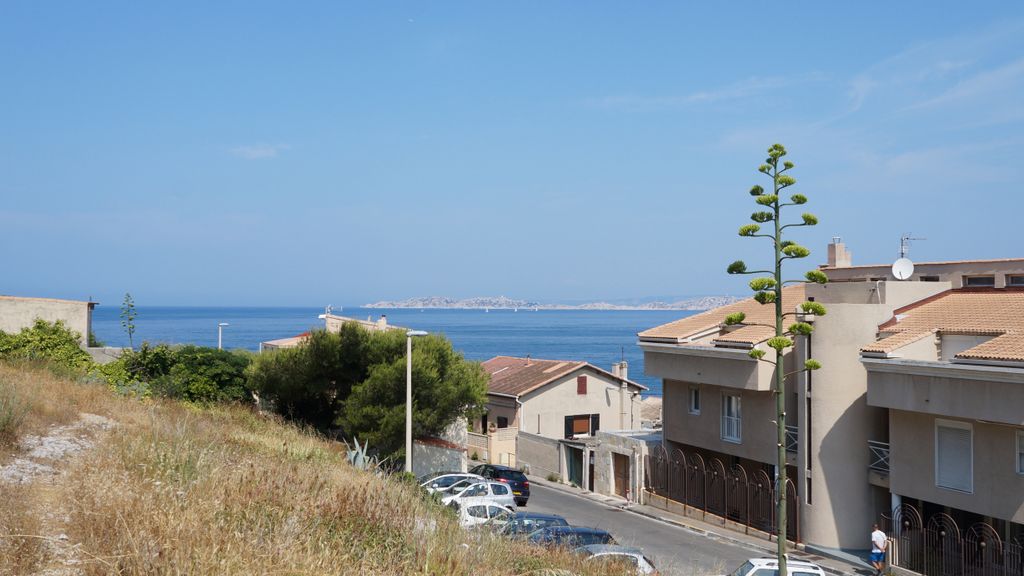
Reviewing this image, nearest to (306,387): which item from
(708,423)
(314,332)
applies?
(314,332)

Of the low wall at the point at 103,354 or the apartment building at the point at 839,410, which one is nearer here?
the apartment building at the point at 839,410

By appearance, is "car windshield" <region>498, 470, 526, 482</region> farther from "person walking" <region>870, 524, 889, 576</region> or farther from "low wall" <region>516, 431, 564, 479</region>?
"person walking" <region>870, 524, 889, 576</region>

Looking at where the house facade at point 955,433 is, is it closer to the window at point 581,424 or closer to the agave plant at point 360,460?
the agave plant at point 360,460

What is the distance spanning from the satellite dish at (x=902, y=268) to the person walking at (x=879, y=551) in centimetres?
1073

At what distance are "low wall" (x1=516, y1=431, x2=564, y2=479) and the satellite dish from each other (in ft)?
59.0

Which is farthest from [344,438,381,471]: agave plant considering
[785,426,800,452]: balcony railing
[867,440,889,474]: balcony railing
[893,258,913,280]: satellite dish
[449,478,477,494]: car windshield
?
[893,258,913,280]: satellite dish

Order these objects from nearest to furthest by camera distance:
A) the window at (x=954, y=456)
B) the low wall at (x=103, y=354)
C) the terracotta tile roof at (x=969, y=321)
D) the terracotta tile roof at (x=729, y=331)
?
the terracotta tile roof at (x=969, y=321)
the window at (x=954, y=456)
the terracotta tile roof at (x=729, y=331)
the low wall at (x=103, y=354)

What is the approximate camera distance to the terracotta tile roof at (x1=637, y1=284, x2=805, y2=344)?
102ft

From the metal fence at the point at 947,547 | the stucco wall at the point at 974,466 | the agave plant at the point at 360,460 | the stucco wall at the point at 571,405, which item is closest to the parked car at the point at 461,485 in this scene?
the agave plant at the point at 360,460

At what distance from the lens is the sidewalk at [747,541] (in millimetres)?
25250

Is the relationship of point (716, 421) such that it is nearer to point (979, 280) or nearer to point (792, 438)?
point (792, 438)

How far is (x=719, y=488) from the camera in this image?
32.3m

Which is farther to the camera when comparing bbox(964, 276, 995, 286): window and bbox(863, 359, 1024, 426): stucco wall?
bbox(964, 276, 995, 286): window

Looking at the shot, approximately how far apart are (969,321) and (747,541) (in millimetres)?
9490
